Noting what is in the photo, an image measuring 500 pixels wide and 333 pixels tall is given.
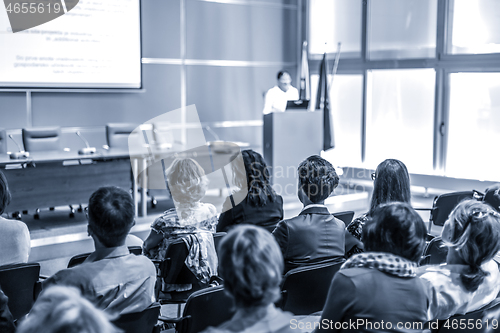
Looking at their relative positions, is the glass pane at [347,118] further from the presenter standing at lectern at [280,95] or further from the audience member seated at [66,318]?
the audience member seated at [66,318]

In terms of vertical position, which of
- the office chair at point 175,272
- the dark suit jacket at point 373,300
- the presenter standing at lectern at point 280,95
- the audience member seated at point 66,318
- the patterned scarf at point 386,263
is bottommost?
the office chair at point 175,272

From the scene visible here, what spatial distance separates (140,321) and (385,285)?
32.2 inches

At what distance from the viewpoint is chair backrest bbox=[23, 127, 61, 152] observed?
18.6 ft

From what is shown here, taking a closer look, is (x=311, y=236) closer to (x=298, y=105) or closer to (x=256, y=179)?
(x=256, y=179)

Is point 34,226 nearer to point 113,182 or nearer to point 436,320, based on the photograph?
point 113,182

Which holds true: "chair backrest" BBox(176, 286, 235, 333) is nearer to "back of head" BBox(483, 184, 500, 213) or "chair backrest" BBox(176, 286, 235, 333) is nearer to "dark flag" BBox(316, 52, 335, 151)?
"back of head" BBox(483, 184, 500, 213)

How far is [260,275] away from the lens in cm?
121

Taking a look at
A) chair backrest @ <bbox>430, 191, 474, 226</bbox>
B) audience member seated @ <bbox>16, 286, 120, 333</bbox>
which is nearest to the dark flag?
chair backrest @ <bbox>430, 191, 474, 226</bbox>

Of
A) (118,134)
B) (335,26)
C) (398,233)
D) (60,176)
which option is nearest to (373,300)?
(398,233)

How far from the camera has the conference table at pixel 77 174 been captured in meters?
5.03

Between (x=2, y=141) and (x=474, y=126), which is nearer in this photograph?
(x=2, y=141)

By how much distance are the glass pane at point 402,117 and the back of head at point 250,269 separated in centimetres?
657

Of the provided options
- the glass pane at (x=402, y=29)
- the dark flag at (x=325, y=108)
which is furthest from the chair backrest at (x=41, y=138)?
the glass pane at (x=402, y=29)

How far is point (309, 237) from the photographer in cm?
232
